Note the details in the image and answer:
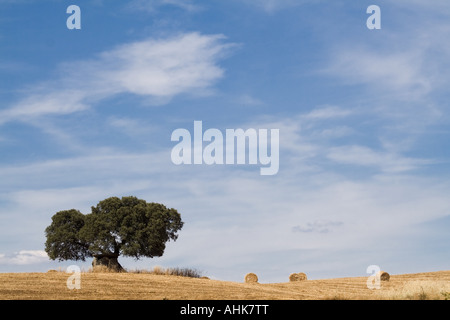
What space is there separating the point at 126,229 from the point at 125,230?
185 mm

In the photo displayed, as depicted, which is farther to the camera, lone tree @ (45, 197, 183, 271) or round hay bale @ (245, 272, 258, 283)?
lone tree @ (45, 197, 183, 271)

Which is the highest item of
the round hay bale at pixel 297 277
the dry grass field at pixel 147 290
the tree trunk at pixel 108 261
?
the tree trunk at pixel 108 261

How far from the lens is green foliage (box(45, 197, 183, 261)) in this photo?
145 ft

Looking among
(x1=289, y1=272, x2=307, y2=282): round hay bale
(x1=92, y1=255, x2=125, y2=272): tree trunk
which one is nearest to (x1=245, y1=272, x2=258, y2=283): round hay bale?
(x1=289, y1=272, x2=307, y2=282): round hay bale

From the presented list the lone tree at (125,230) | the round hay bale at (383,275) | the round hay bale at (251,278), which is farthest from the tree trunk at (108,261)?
the round hay bale at (383,275)

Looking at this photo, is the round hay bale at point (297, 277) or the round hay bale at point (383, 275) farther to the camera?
the round hay bale at point (297, 277)

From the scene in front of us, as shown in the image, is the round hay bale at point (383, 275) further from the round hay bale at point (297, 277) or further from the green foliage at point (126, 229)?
the green foliage at point (126, 229)

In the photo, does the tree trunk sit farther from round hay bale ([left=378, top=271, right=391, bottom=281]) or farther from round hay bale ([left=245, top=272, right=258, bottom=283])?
round hay bale ([left=378, top=271, right=391, bottom=281])

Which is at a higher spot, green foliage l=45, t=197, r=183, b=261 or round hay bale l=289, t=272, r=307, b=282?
green foliage l=45, t=197, r=183, b=261

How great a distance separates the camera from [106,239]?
146ft

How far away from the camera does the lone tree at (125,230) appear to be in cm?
4406
